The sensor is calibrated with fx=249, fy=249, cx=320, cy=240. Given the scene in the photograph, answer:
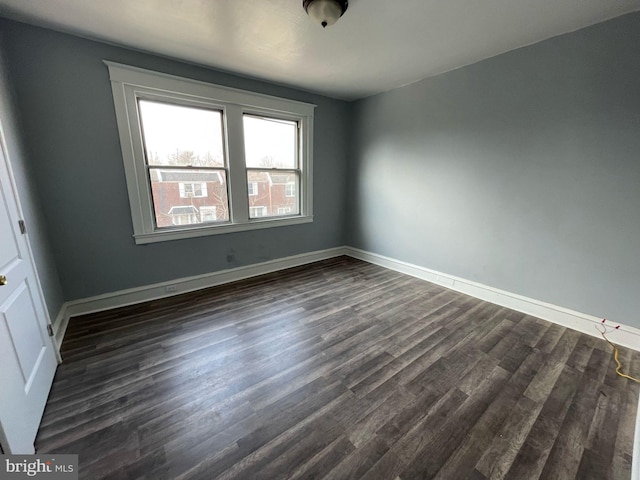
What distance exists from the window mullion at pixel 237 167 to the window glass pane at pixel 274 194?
13cm

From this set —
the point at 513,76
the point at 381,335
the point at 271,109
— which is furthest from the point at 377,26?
the point at 381,335

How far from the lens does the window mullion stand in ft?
10.4

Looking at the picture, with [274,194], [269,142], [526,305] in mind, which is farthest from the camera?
[274,194]

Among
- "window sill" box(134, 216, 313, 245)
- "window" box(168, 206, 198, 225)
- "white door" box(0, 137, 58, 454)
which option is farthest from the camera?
"window" box(168, 206, 198, 225)

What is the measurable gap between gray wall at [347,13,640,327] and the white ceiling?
0.28 m

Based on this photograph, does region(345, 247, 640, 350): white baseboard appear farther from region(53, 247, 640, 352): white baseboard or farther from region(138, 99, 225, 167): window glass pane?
region(138, 99, 225, 167): window glass pane

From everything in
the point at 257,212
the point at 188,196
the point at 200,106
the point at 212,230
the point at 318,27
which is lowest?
the point at 212,230

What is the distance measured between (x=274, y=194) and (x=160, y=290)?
1.97 meters

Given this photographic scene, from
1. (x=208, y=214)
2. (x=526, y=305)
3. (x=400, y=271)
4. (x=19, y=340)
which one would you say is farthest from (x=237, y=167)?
(x=526, y=305)

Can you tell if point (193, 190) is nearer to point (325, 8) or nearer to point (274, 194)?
point (274, 194)

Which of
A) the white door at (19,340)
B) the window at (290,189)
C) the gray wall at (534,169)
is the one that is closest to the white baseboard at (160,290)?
the white door at (19,340)

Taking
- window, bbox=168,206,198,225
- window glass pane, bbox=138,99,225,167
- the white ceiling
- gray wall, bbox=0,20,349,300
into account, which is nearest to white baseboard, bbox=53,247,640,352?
gray wall, bbox=0,20,349,300

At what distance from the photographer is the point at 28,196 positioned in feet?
6.68

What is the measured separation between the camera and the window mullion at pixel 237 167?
3168 mm
